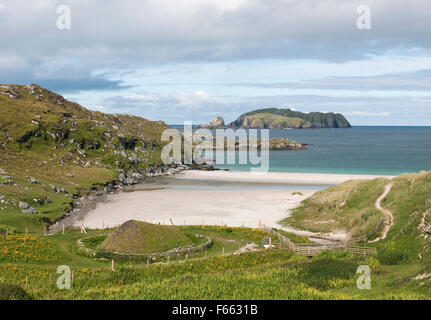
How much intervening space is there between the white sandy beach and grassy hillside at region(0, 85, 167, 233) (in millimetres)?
9890

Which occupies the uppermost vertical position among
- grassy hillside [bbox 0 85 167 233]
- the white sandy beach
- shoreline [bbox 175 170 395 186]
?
grassy hillside [bbox 0 85 167 233]

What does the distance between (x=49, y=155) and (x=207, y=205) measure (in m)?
61.1

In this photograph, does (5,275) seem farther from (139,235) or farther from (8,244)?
(139,235)

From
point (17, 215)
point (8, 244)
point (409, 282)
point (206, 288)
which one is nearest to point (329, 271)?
point (409, 282)

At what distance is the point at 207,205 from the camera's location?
83000 mm

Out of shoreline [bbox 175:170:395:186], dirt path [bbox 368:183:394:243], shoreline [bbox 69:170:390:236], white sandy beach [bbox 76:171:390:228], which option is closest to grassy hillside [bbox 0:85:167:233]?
shoreline [bbox 69:170:390:236]

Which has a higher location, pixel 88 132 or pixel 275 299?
pixel 88 132

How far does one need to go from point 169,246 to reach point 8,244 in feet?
62.2

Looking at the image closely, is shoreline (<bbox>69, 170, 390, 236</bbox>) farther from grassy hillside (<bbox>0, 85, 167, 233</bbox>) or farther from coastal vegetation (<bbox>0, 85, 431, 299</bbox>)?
grassy hillside (<bbox>0, 85, 167, 233</bbox>)

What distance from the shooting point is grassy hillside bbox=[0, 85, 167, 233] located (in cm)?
7088

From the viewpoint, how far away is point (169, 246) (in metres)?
46.9

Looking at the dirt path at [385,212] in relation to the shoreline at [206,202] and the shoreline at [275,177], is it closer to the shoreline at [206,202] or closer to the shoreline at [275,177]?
the shoreline at [206,202]

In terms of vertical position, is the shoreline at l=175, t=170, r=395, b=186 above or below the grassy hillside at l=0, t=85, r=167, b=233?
below
